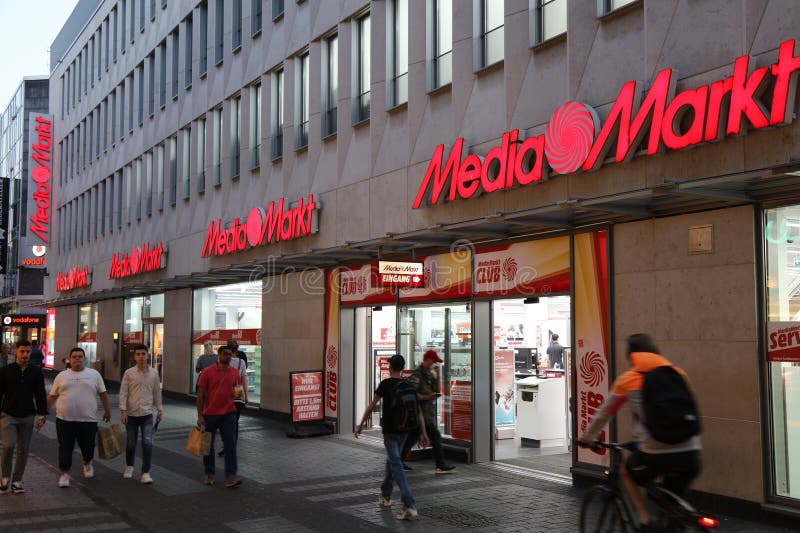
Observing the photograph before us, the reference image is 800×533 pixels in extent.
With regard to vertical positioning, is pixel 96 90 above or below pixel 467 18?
above

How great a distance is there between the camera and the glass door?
1407 centimetres

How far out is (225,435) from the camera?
460 inches

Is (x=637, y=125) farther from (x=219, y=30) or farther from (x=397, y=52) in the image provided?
(x=219, y=30)

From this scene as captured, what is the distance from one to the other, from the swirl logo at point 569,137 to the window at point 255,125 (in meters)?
11.8

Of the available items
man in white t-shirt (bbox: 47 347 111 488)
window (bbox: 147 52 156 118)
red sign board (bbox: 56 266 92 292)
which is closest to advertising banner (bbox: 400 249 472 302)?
man in white t-shirt (bbox: 47 347 111 488)

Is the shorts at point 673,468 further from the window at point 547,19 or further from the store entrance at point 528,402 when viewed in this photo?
the window at point 547,19

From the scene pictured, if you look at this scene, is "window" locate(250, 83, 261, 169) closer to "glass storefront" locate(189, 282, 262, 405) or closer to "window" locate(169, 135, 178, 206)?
"glass storefront" locate(189, 282, 262, 405)

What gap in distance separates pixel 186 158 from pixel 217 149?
301 centimetres

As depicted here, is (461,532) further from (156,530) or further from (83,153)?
(83,153)

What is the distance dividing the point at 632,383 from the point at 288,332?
14262mm

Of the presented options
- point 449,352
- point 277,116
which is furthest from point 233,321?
point 449,352

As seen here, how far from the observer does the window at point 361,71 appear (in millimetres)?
17750

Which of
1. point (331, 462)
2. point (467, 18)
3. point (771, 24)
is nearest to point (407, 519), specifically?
point (331, 462)

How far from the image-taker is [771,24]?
9203mm
